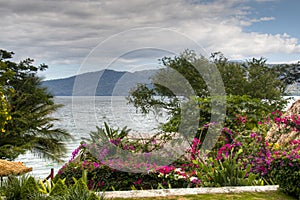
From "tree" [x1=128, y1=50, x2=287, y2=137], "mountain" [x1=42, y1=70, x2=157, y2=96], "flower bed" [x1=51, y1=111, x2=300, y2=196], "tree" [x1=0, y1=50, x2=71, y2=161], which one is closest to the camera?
"flower bed" [x1=51, y1=111, x2=300, y2=196]

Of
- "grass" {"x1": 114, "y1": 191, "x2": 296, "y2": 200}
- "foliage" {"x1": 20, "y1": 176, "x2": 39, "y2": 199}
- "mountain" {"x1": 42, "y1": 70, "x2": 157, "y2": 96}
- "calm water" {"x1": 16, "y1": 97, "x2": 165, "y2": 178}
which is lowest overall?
"grass" {"x1": 114, "y1": 191, "x2": 296, "y2": 200}

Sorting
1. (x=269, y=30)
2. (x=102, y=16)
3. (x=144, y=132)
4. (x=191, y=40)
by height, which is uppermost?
(x=269, y=30)

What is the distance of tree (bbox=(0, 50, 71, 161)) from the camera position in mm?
15758

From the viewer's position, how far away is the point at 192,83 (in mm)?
10180

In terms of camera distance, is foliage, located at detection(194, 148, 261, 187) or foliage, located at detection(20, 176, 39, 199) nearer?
foliage, located at detection(20, 176, 39, 199)

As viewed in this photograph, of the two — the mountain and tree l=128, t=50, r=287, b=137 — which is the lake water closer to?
the mountain

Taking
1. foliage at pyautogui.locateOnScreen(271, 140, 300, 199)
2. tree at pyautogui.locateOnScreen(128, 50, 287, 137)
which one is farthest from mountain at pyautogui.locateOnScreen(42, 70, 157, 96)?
foliage at pyautogui.locateOnScreen(271, 140, 300, 199)

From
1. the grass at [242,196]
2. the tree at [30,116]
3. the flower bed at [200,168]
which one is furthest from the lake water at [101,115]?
the tree at [30,116]

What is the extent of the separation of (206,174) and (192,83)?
5317mm

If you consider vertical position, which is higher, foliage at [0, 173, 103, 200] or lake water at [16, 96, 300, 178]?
lake water at [16, 96, 300, 178]

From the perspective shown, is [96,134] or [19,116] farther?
[19,116]

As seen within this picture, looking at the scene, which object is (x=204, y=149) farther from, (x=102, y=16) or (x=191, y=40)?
(x=102, y=16)

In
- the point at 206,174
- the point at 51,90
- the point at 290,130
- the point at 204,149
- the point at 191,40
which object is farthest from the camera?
the point at 51,90

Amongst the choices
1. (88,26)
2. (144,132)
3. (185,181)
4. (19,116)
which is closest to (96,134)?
(144,132)
